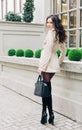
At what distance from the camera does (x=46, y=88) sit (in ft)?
18.0

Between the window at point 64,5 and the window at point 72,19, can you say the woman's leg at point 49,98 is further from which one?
the window at point 64,5

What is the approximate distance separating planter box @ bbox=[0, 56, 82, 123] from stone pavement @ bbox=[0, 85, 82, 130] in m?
0.17

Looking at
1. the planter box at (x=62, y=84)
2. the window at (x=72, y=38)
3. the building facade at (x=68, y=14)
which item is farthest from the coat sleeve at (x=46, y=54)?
the window at (x=72, y=38)

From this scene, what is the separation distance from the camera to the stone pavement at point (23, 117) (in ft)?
18.0

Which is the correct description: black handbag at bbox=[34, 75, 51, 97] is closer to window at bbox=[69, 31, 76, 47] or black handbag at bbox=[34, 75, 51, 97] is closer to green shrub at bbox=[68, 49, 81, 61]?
green shrub at bbox=[68, 49, 81, 61]

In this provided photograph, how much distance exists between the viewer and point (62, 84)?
246 inches

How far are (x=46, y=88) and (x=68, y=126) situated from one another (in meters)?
0.71

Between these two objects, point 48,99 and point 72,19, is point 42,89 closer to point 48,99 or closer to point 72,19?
point 48,99

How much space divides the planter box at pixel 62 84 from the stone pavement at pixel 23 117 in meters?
0.17

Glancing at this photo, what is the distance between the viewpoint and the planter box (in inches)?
223

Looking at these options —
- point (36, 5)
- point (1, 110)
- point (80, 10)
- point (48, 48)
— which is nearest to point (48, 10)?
point (36, 5)

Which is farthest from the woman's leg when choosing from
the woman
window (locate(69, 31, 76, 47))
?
window (locate(69, 31, 76, 47))

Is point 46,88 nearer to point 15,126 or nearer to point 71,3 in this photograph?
point 15,126

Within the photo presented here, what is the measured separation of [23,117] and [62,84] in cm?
94
